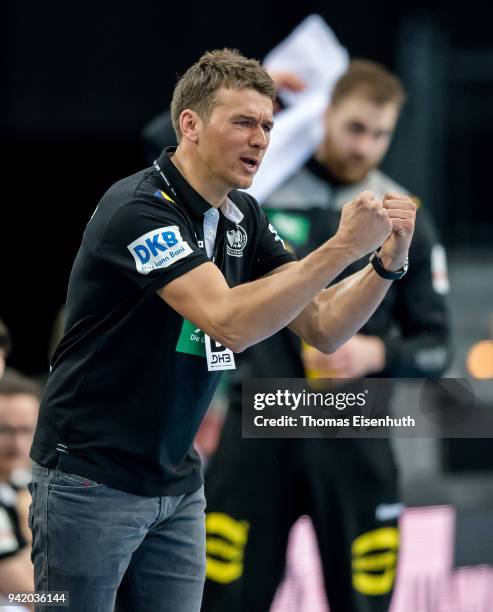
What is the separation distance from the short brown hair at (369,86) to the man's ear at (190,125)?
1403 millimetres

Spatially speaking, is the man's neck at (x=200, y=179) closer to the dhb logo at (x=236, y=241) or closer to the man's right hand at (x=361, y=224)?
the dhb logo at (x=236, y=241)

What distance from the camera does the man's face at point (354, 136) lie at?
13.0 feet

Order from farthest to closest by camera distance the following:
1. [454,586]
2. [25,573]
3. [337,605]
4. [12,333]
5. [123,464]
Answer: [12,333]
[454,586]
[337,605]
[25,573]
[123,464]

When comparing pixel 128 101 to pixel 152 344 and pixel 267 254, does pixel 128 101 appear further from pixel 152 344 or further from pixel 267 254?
pixel 152 344

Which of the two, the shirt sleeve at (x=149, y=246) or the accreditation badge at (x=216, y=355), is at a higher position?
the shirt sleeve at (x=149, y=246)

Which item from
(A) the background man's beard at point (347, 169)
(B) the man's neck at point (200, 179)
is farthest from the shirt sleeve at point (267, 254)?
(A) the background man's beard at point (347, 169)

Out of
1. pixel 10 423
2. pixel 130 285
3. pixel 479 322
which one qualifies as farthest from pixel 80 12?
pixel 130 285

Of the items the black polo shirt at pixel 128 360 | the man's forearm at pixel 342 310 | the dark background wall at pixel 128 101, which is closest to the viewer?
the black polo shirt at pixel 128 360

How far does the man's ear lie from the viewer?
268 centimetres

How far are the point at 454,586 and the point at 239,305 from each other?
6.81 feet

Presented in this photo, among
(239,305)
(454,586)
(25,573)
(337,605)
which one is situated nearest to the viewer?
(239,305)

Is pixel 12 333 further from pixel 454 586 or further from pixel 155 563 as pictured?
pixel 155 563

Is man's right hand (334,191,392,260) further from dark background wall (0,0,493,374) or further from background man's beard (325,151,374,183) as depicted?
dark background wall (0,0,493,374)

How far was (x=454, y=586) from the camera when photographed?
4.16 meters
